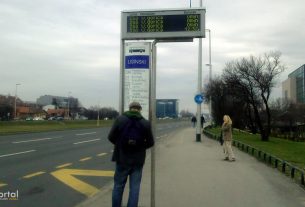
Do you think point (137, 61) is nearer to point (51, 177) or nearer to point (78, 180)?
point (78, 180)

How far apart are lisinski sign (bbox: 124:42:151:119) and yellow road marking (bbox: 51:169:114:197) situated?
2.67 meters

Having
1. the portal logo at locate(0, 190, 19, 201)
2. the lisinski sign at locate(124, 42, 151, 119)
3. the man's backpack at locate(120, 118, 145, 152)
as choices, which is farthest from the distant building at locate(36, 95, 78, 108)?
the man's backpack at locate(120, 118, 145, 152)

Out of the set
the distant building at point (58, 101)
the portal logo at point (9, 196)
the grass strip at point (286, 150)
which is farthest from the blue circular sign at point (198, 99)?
the distant building at point (58, 101)

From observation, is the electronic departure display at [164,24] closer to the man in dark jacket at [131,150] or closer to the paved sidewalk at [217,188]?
the man in dark jacket at [131,150]

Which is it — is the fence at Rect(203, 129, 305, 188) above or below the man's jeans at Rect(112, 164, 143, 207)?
below

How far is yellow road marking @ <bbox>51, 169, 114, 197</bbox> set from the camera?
10.3m

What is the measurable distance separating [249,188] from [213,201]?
2.04 meters

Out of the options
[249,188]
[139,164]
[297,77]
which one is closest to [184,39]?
[139,164]

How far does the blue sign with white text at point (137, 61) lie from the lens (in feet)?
26.6

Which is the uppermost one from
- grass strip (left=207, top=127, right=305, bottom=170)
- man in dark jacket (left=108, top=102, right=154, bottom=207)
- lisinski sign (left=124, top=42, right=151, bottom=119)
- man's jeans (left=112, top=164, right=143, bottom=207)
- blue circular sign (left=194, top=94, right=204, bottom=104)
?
blue circular sign (left=194, top=94, right=204, bottom=104)

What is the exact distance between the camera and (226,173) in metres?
→ 13.4

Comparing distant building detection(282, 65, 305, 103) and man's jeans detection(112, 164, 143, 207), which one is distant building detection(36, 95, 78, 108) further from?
man's jeans detection(112, 164, 143, 207)

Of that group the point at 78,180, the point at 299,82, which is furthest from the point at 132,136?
the point at 299,82

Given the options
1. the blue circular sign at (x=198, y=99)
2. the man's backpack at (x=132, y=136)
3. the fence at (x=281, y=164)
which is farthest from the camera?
the blue circular sign at (x=198, y=99)
